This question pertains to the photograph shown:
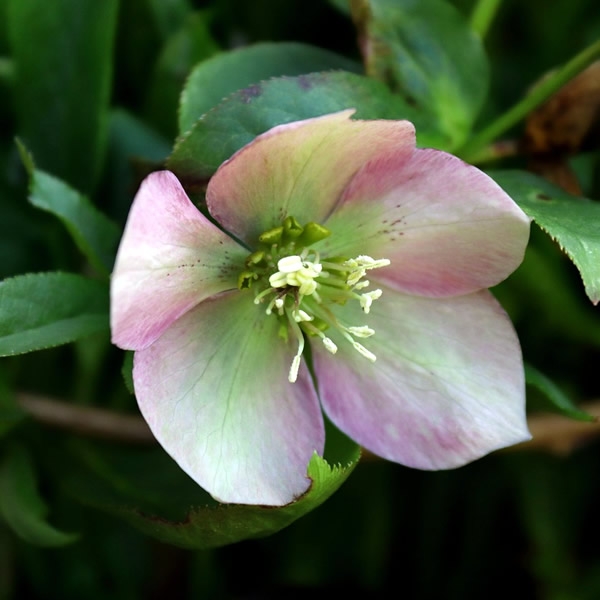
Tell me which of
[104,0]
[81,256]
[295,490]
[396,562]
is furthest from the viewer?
[396,562]

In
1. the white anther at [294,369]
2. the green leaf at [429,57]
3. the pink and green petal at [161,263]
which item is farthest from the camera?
the green leaf at [429,57]

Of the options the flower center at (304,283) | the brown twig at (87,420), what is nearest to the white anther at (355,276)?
the flower center at (304,283)

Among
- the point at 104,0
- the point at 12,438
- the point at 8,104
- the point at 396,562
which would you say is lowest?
the point at 396,562

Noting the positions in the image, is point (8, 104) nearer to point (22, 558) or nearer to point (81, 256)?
point (81, 256)

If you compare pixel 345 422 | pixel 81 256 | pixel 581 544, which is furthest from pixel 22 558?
pixel 581 544

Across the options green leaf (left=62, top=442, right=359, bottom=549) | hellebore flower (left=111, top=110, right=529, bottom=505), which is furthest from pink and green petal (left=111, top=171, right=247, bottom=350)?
green leaf (left=62, top=442, right=359, bottom=549)

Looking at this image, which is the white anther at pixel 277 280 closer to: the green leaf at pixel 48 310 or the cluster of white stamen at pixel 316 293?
the cluster of white stamen at pixel 316 293

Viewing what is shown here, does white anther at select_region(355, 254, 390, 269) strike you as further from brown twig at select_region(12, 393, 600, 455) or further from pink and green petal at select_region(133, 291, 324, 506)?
brown twig at select_region(12, 393, 600, 455)
